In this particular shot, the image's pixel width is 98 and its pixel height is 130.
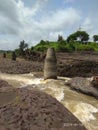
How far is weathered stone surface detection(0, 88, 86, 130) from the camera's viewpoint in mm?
1529

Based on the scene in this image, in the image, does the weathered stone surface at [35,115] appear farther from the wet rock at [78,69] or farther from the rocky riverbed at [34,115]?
the wet rock at [78,69]

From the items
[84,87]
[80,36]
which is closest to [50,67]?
[84,87]

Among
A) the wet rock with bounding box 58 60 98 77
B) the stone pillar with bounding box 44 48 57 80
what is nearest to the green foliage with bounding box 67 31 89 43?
the wet rock with bounding box 58 60 98 77

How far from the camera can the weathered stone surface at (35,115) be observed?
153cm

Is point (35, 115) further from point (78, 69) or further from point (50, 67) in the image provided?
point (78, 69)

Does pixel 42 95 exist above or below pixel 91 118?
above

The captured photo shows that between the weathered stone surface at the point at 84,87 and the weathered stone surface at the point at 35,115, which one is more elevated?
the weathered stone surface at the point at 35,115

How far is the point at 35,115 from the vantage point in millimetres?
1605

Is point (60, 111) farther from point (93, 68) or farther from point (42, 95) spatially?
point (93, 68)

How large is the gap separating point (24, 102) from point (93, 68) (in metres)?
28.4

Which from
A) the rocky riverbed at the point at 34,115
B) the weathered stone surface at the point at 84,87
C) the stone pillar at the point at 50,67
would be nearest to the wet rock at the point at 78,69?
the stone pillar at the point at 50,67

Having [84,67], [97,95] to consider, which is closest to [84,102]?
[97,95]

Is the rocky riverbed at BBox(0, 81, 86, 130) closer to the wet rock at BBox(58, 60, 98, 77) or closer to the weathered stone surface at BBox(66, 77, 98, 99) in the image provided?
the weathered stone surface at BBox(66, 77, 98, 99)

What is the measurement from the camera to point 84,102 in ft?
44.0
